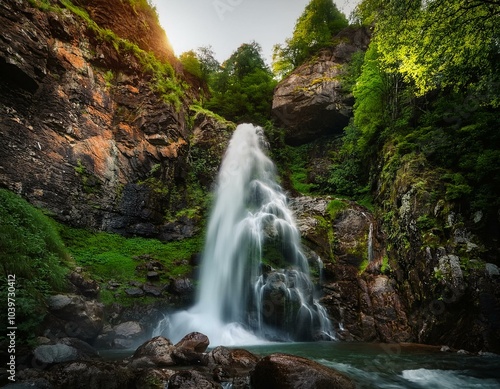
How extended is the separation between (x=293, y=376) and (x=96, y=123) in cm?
1537

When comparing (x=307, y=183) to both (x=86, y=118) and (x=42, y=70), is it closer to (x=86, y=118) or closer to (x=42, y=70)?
(x=86, y=118)

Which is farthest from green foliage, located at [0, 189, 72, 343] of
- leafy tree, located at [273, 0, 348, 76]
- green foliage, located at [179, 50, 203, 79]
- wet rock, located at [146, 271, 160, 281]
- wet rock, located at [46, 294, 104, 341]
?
leafy tree, located at [273, 0, 348, 76]

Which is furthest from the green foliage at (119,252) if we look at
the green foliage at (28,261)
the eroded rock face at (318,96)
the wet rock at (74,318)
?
the eroded rock face at (318,96)

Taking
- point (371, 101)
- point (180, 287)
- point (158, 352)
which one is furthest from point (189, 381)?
point (371, 101)

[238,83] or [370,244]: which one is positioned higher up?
[238,83]

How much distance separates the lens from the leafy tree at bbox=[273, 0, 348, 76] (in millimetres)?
26766

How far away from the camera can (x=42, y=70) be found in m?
12.4

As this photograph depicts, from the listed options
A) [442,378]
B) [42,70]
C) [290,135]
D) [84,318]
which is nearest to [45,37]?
[42,70]

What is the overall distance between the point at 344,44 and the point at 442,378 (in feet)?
85.7

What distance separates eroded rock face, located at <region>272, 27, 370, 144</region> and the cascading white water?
793 cm

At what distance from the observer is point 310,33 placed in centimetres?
2703

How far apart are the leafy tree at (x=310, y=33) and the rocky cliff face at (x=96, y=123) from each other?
12.0 metres

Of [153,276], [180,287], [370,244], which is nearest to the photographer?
[180,287]

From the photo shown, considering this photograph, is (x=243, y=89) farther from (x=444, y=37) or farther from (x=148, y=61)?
(x=444, y=37)
